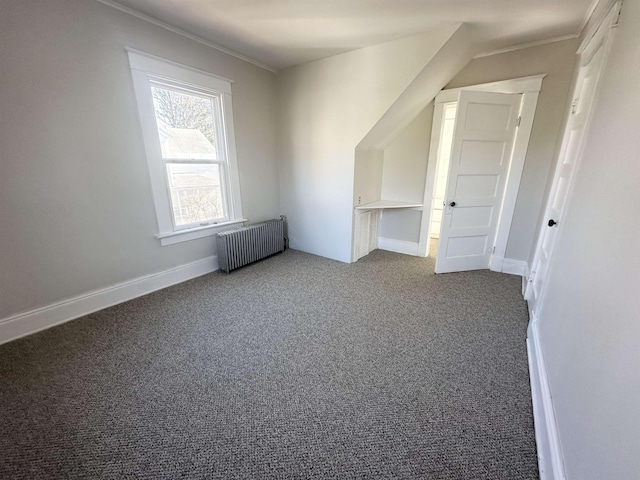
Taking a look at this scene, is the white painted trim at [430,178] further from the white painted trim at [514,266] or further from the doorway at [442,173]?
the white painted trim at [514,266]

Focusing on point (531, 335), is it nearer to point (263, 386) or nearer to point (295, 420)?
point (295, 420)

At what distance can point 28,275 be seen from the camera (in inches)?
81.0

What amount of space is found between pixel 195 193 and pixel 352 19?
237 centimetres

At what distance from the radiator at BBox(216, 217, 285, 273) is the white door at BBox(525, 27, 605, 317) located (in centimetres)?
304

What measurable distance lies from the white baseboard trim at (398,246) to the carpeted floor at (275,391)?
134 centimetres

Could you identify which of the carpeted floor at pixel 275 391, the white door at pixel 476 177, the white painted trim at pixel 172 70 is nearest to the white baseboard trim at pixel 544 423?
the carpeted floor at pixel 275 391

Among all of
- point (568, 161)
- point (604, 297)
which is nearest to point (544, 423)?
point (604, 297)

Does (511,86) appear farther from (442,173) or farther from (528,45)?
(442,173)

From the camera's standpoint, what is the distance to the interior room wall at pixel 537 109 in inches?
104

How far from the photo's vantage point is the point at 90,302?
2.39 metres

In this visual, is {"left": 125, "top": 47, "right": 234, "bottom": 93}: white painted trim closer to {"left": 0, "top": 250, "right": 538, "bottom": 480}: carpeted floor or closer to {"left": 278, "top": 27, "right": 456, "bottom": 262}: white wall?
{"left": 278, "top": 27, "right": 456, "bottom": 262}: white wall

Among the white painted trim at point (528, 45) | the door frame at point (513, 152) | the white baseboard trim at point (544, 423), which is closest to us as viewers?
the white baseboard trim at point (544, 423)

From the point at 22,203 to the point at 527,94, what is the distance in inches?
188

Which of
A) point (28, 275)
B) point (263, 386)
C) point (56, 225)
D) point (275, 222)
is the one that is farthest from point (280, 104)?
point (263, 386)
